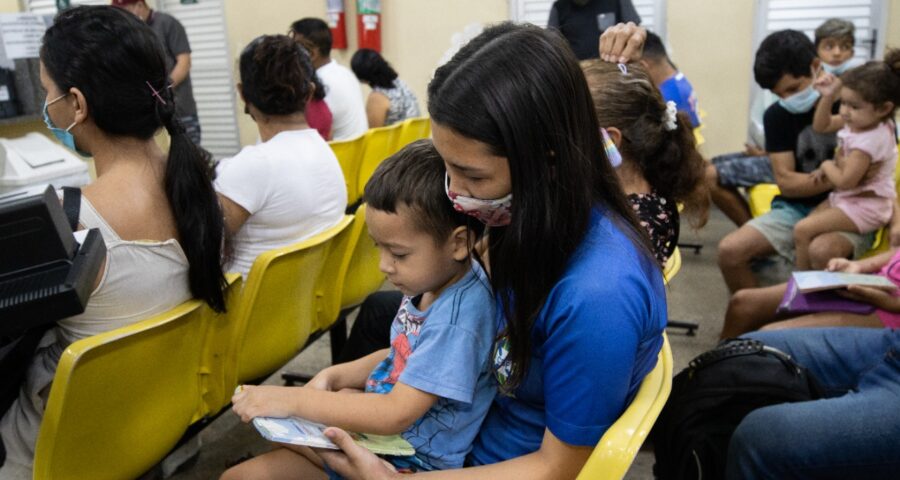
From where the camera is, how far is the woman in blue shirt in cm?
89

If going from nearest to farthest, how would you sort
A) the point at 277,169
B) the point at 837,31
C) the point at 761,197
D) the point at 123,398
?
1. the point at 123,398
2. the point at 277,169
3. the point at 761,197
4. the point at 837,31

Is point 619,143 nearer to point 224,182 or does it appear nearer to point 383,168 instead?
point 383,168

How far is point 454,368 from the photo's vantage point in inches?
42.2

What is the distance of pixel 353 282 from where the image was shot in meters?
2.20

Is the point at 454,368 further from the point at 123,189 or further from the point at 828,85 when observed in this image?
the point at 828,85

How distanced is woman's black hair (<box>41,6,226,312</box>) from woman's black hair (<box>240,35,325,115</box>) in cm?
63

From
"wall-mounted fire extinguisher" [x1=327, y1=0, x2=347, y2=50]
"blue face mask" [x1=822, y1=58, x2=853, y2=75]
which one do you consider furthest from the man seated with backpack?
"wall-mounted fire extinguisher" [x1=327, y1=0, x2=347, y2=50]

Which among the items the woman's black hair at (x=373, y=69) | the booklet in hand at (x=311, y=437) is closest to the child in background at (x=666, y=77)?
the woman's black hair at (x=373, y=69)

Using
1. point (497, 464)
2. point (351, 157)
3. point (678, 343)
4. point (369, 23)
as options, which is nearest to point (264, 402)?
point (497, 464)

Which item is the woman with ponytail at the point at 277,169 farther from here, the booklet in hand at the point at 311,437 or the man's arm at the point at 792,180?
the man's arm at the point at 792,180

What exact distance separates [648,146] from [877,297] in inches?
33.9

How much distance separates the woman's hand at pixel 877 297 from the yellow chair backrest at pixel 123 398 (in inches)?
67.3

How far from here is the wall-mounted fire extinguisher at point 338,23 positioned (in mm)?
5672

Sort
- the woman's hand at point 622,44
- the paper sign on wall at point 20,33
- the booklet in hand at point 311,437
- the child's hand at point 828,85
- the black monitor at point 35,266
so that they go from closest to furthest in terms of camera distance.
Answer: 1. the black monitor at point 35,266
2. the booklet in hand at point 311,437
3. the woman's hand at point 622,44
4. the child's hand at point 828,85
5. the paper sign on wall at point 20,33
